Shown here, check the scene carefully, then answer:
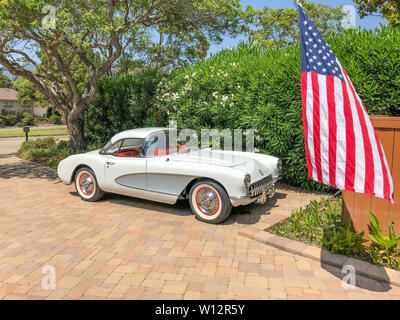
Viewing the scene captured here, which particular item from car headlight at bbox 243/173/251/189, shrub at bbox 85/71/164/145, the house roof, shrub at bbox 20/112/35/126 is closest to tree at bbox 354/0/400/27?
shrub at bbox 85/71/164/145

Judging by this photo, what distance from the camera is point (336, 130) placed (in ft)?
9.82

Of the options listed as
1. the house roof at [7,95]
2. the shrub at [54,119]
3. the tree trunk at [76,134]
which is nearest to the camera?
the tree trunk at [76,134]

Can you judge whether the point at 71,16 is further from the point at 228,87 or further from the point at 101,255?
the point at 101,255

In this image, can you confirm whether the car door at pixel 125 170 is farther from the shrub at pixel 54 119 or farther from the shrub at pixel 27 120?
the shrub at pixel 54 119

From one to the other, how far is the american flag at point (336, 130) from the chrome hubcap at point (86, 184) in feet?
13.6

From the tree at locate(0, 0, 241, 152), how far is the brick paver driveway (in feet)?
14.7

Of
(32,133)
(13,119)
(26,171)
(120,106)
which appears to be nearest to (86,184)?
(26,171)

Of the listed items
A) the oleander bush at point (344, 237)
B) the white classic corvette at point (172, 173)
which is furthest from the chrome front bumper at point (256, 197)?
the oleander bush at point (344, 237)

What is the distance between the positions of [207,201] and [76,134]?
769 centimetres

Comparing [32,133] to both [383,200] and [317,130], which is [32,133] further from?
[383,200]

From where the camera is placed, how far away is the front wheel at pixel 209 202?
4528 millimetres

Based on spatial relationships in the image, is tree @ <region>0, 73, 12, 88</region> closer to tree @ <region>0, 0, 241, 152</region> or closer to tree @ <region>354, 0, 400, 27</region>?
tree @ <region>0, 0, 241, 152</region>
